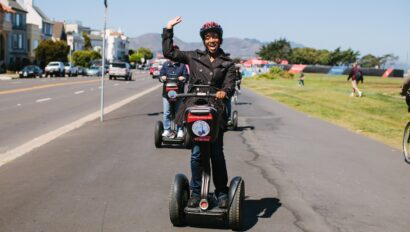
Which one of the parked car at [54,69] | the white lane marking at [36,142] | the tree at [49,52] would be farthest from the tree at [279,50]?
the white lane marking at [36,142]

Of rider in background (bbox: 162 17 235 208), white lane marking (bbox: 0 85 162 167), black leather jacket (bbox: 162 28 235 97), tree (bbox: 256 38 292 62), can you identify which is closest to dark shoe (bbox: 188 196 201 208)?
rider in background (bbox: 162 17 235 208)

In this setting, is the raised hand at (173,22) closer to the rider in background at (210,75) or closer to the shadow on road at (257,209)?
the rider in background at (210,75)

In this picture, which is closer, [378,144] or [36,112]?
[378,144]

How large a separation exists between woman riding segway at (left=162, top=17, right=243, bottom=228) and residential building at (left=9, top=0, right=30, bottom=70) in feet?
254

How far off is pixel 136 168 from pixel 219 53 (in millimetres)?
3220

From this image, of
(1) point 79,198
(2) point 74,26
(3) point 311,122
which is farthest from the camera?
(2) point 74,26

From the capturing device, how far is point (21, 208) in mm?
5566

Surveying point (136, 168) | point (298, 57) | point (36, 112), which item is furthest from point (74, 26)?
point (136, 168)

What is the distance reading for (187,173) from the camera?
7.73m

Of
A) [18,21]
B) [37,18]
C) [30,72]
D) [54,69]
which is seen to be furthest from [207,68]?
[37,18]

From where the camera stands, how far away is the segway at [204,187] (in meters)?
4.88

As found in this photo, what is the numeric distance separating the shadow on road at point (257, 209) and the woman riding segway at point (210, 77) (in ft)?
1.15

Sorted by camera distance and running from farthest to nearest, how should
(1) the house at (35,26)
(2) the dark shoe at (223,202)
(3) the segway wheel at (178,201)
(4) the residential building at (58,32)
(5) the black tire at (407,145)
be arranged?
(4) the residential building at (58,32) → (1) the house at (35,26) → (5) the black tire at (407,145) → (2) the dark shoe at (223,202) → (3) the segway wheel at (178,201)

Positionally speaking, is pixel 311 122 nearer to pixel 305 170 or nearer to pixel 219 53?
pixel 305 170
